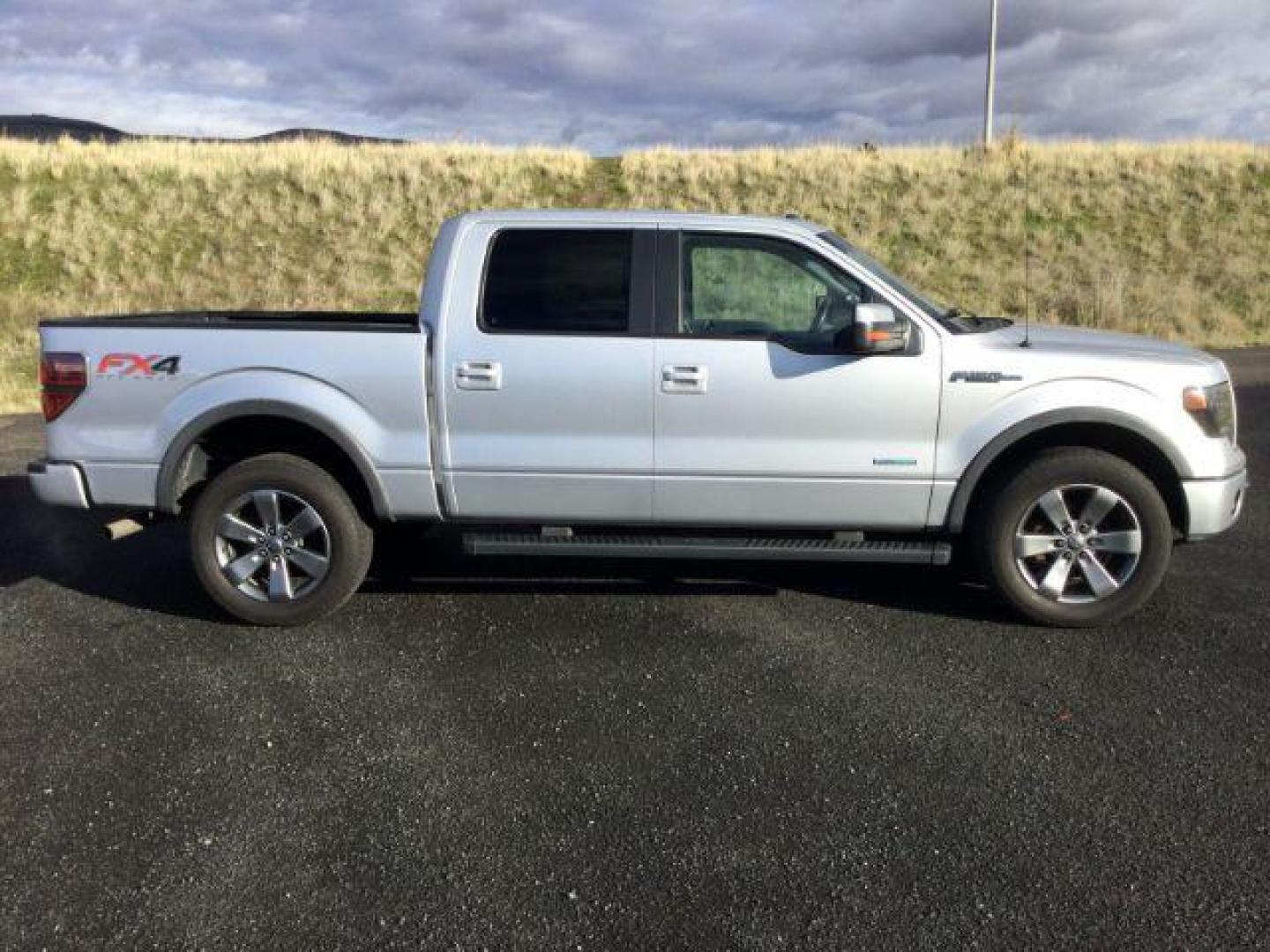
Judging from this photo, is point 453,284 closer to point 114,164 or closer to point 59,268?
point 59,268

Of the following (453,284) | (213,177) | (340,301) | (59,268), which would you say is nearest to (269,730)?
(453,284)

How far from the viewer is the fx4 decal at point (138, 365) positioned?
4691 mm

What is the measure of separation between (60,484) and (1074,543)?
4.84m

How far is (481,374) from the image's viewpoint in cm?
463

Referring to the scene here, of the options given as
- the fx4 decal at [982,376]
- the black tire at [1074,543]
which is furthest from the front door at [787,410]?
the black tire at [1074,543]

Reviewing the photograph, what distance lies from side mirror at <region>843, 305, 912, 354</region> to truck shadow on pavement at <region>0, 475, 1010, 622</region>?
1.42 m

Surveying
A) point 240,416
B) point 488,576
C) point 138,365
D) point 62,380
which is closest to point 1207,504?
point 488,576

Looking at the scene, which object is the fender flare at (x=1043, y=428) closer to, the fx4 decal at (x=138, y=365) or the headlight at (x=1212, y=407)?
the headlight at (x=1212, y=407)

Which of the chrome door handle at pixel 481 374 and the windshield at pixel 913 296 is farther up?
the windshield at pixel 913 296

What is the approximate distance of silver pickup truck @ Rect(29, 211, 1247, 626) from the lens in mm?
4566

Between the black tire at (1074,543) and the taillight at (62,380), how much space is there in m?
4.30

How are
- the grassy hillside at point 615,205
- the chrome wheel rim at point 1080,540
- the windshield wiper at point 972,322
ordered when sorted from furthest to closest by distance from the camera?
the grassy hillside at point 615,205 < the windshield wiper at point 972,322 < the chrome wheel rim at point 1080,540

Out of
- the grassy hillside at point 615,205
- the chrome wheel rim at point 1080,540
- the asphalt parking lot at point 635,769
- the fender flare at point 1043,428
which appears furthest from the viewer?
the grassy hillside at point 615,205

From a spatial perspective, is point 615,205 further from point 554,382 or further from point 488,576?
point 554,382
